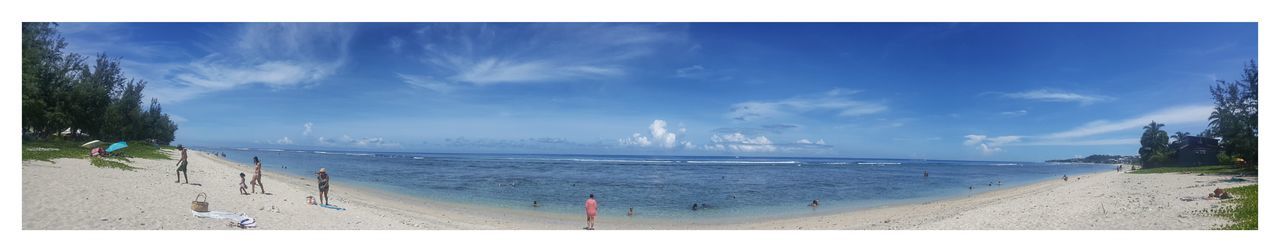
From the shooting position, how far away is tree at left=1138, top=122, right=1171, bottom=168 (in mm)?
38719

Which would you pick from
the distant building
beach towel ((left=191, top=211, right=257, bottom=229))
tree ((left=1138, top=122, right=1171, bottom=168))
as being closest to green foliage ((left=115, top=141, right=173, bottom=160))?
beach towel ((left=191, top=211, right=257, bottom=229))

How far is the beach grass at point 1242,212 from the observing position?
34.3ft

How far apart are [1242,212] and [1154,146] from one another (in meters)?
40.0

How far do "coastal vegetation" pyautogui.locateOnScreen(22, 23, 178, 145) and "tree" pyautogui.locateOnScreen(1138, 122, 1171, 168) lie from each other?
59473mm

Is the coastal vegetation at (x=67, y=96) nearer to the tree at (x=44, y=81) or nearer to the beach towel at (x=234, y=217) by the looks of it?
the tree at (x=44, y=81)

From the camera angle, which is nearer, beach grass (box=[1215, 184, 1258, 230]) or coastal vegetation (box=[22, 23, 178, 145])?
beach grass (box=[1215, 184, 1258, 230])

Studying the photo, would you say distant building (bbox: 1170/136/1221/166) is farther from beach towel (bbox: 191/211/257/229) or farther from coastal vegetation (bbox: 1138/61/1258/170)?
beach towel (bbox: 191/211/257/229)

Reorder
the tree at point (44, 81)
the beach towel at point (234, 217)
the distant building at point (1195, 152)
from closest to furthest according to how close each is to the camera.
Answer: the beach towel at point (234, 217)
the tree at point (44, 81)
the distant building at point (1195, 152)

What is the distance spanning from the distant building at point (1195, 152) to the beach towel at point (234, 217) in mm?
40977

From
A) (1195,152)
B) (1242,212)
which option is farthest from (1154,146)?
(1242,212)

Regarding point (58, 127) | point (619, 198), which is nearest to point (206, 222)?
point (619, 198)

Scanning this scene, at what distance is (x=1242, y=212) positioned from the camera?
11125mm

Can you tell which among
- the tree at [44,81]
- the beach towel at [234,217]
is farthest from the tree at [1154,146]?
the tree at [44,81]

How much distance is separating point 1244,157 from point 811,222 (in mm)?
17675
